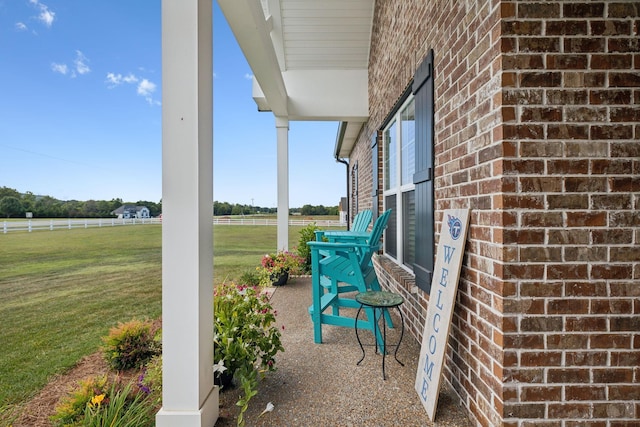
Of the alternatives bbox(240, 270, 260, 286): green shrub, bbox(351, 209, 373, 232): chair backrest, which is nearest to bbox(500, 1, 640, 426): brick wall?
bbox(351, 209, 373, 232): chair backrest

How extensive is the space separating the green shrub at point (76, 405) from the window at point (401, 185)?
262cm

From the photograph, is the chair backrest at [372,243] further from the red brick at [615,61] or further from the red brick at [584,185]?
the red brick at [615,61]

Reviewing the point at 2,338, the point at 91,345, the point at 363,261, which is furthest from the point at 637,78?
the point at 2,338

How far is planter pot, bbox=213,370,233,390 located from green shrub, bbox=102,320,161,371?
0.69 metres

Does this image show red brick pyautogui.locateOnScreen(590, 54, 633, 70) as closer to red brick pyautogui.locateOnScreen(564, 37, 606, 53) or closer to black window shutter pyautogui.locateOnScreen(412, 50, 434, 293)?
red brick pyautogui.locateOnScreen(564, 37, 606, 53)

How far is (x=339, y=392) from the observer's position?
1991 mm

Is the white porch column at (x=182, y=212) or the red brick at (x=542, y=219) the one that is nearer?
the red brick at (x=542, y=219)

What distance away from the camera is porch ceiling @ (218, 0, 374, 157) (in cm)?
477

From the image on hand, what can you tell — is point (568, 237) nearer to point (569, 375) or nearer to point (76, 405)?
point (569, 375)

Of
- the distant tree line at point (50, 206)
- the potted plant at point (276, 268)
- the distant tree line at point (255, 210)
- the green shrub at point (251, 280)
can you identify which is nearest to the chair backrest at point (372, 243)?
the distant tree line at point (50, 206)

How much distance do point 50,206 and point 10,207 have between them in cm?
79

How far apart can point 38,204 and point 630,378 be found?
445 cm

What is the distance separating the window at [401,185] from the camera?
10.4ft

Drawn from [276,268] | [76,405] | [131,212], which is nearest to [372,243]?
[76,405]
